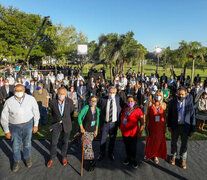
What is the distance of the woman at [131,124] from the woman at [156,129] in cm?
31

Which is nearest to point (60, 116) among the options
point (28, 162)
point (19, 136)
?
point (19, 136)

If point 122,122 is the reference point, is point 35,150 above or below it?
below

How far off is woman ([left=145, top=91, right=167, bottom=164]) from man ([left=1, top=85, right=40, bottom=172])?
9.18ft

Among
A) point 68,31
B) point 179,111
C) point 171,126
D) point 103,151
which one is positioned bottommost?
point 103,151

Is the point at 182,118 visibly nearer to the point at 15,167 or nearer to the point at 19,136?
the point at 19,136

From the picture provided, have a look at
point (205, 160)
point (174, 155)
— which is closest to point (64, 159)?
point (174, 155)

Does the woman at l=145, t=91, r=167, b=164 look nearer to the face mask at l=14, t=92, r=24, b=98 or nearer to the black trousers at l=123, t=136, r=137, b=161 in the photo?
the black trousers at l=123, t=136, r=137, b=161

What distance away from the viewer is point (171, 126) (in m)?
4.16

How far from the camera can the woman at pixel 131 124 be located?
13.0 feet

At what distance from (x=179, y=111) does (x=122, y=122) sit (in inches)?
54.6

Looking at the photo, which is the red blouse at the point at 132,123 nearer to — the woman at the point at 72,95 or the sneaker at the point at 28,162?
the sneaker at the point at 28,162

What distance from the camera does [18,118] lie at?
3719mm

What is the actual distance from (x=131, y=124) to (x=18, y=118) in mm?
2582

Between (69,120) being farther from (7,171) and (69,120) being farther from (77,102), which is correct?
(77,102)
